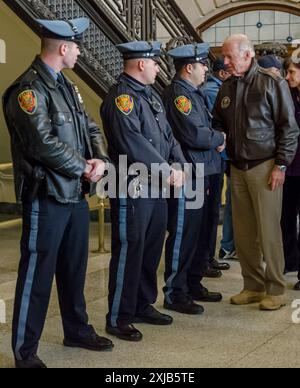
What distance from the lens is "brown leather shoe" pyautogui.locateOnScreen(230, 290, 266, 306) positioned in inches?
173

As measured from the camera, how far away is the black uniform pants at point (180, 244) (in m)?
4.16

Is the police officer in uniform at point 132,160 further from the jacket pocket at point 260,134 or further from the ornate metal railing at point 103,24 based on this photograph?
the ornate metal railing at point 103,24

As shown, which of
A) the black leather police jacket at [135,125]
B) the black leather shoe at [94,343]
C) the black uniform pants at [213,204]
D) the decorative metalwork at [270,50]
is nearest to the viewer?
the black leather shoe at [94,343]

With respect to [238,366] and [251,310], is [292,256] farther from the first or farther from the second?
[238,366]

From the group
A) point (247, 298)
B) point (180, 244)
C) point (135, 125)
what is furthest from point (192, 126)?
point (247, 298)

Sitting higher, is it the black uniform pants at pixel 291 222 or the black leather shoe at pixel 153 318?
the black uniform pants at pixel 291 222

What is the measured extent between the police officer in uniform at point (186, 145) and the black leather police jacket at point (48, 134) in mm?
995

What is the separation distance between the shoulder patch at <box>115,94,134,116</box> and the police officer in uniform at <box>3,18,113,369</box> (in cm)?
35

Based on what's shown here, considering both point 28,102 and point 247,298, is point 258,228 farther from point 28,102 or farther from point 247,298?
point 28,102

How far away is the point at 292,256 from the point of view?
5191 millimetres

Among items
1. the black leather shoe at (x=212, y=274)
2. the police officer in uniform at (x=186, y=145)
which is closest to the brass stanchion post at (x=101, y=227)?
the black leather shoe at (x=212, y=274)

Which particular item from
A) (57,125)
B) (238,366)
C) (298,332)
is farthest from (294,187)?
(57,125)

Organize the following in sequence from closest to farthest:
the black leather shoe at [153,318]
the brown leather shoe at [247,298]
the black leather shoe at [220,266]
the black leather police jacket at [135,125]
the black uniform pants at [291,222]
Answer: the black leather police jacket at [135,125]
the black leather shoe at [153,318]
the brown leather shoe at [247,298]
the black uniform pants at [291,222]
the black leather shoe at [220,266]

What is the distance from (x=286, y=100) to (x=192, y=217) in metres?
0.89
